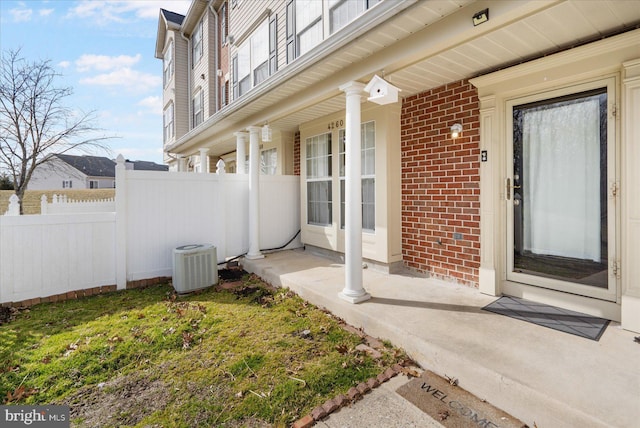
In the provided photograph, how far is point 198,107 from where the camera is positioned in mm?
14039

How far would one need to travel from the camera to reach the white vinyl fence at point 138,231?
4562 mm

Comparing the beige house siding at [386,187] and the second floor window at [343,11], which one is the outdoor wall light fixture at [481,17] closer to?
the beige house siding at [386,187]

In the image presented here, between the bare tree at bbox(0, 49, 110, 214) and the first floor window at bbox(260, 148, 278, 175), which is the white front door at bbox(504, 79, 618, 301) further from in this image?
the bare tree at bbox(0, 49, 110, 214)

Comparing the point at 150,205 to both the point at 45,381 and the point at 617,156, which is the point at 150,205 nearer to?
the point at 45,381

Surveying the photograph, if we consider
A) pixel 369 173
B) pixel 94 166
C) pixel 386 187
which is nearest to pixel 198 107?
pixel 369 173

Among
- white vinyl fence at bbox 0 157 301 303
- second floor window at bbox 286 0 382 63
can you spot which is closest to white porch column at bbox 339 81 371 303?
second floor window at bbox 286 0 382 63

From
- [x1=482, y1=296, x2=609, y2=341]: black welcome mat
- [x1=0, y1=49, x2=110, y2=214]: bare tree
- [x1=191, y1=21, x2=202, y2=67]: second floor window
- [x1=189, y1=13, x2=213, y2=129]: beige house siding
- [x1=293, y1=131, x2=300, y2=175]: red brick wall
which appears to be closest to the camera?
[x1=482, y1=296, x2=609, y2=341]: black welcome mat

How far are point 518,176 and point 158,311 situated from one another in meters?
5.09

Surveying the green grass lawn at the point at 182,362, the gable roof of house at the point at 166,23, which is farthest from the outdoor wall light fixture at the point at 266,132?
the gable roof of house at the point at 166,23

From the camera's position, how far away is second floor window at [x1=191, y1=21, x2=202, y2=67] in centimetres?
1344

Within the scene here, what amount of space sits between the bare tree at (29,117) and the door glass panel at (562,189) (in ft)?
50.6

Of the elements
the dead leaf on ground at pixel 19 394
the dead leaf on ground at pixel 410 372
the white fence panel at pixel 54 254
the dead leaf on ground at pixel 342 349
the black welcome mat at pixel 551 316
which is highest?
the white fence panel at pixel 54 254

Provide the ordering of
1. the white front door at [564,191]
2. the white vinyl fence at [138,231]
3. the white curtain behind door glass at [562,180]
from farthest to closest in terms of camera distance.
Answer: the white vinyl fence at [138,231]
the white curtain behind door glass at [562,180]
the white front door at [564,191]

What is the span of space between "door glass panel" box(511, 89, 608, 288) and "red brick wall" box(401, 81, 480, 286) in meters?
0.51
